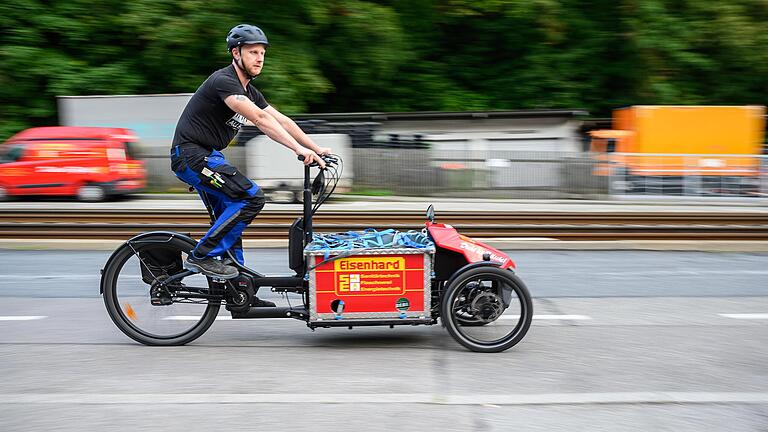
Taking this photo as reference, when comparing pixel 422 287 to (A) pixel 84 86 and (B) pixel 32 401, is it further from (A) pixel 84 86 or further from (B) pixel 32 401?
(A) pixel 84 86

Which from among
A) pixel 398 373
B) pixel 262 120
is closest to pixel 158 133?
pixel 262 120

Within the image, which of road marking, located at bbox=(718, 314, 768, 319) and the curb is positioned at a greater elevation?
the curb

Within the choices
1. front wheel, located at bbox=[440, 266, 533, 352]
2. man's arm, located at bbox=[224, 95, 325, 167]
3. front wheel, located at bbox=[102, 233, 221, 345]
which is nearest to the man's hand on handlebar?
man's arm, located at bbox=[224, 95, 325, 167]

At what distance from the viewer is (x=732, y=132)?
81.1ft

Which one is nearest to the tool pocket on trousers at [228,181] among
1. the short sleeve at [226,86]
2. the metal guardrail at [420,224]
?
the short sleeve at [226,86]

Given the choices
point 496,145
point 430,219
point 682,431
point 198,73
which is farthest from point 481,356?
point 198,73

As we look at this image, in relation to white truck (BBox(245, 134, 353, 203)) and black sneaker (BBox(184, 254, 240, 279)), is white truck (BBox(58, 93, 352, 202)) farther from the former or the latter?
black sneaker (BBox(184, 254, 240, 279))

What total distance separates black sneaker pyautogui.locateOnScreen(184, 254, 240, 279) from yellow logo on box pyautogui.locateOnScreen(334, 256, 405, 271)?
2.43ft

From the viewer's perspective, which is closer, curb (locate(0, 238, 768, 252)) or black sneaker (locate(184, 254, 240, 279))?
black sneaker (locate(184, 254, 240, 279))

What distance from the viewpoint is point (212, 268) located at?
5.52 meters

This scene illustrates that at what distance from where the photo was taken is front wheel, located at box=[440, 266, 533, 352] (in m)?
5.41

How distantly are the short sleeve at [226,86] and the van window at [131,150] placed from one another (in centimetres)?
1524

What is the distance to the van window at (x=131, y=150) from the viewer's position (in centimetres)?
1966

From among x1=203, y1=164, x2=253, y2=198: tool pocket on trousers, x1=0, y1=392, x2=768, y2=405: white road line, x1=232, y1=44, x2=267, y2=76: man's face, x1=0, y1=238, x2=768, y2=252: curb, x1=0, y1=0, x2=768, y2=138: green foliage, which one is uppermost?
x1=0, y1=0, x2=768, y2=138: green foliage
